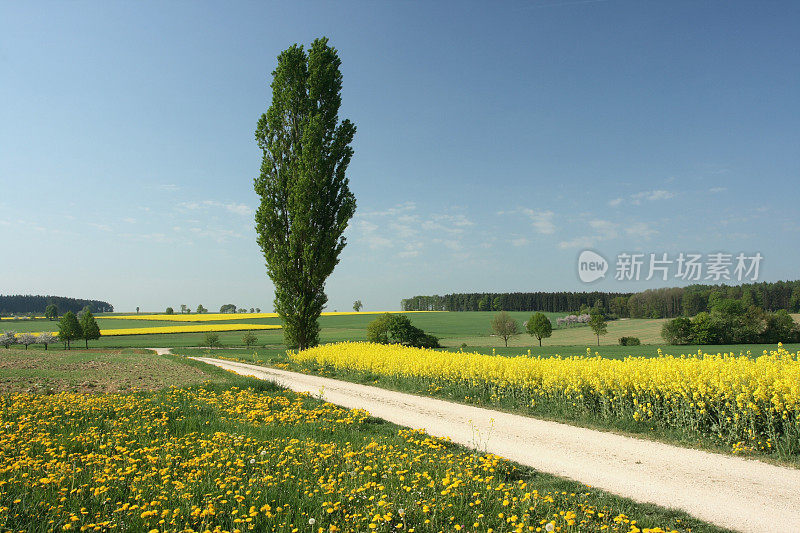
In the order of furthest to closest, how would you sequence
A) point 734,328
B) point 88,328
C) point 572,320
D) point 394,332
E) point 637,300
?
point 637,300 → point 572,320 → point 88,328 → point 734,328 → point 394,332

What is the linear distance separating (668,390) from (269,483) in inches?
318

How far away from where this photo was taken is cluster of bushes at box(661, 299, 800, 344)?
1892 inches

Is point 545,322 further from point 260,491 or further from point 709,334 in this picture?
point 260,491

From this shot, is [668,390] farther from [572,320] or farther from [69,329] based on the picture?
[572,320]

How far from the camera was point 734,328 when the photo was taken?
4875 cm

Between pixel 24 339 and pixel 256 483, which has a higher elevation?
pixel 256 483

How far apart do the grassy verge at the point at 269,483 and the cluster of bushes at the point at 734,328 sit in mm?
51439

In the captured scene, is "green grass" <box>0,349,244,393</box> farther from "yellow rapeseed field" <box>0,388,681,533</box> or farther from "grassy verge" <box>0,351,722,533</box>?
"yellow rapeseed field" <box>0,388,681,533</box>

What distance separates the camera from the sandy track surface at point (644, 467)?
5.14 m

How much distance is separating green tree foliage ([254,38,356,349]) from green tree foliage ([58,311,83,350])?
131 feet

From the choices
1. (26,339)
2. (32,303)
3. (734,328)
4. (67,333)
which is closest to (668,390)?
(734,328)

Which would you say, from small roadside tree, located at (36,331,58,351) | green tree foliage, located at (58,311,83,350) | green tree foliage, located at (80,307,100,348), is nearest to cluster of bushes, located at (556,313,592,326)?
green tree foliage, located at (80,307,100,348)

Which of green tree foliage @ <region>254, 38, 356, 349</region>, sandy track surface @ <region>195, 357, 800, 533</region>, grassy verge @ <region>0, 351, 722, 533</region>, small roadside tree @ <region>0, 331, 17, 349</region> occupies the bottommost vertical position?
small roadside tree @ <region>0, 331, 17, 349</region>

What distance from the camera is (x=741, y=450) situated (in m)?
7.32
